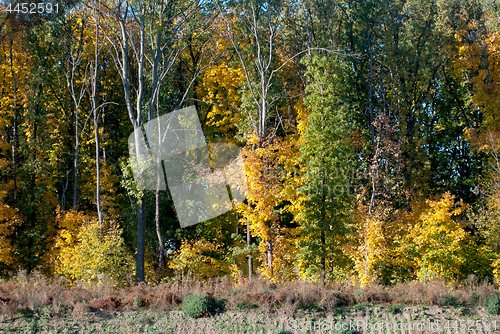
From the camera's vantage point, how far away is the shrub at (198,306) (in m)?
12.2

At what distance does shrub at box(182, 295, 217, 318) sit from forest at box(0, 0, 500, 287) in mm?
4255

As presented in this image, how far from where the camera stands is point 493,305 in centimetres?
1277

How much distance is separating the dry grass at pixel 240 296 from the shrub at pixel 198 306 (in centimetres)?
48

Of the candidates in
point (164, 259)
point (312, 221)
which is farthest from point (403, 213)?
point (164, 259)

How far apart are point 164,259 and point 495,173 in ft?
54.3

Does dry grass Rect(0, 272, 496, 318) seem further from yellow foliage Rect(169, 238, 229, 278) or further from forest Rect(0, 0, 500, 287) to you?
yellow foliage Rect(169, 238, 229, 278)

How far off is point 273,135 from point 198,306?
7.70 m

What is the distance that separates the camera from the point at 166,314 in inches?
486

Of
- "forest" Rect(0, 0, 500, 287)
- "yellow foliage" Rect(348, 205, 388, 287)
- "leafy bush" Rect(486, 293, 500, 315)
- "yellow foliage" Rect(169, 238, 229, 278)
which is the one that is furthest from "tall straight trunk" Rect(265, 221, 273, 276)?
"leafy bush" Rect(486, 293, 500, 315)

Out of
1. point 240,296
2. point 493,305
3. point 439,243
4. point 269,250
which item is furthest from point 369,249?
point 240,296

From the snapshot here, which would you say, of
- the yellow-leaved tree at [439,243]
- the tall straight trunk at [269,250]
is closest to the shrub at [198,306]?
the tall straight trunk at [269,250]

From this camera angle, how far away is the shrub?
12.2 m

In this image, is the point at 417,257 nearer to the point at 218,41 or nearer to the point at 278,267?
the point at 278,267

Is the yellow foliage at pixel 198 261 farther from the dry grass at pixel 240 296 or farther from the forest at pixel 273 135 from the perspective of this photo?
the dry grass at pixel 240 296
